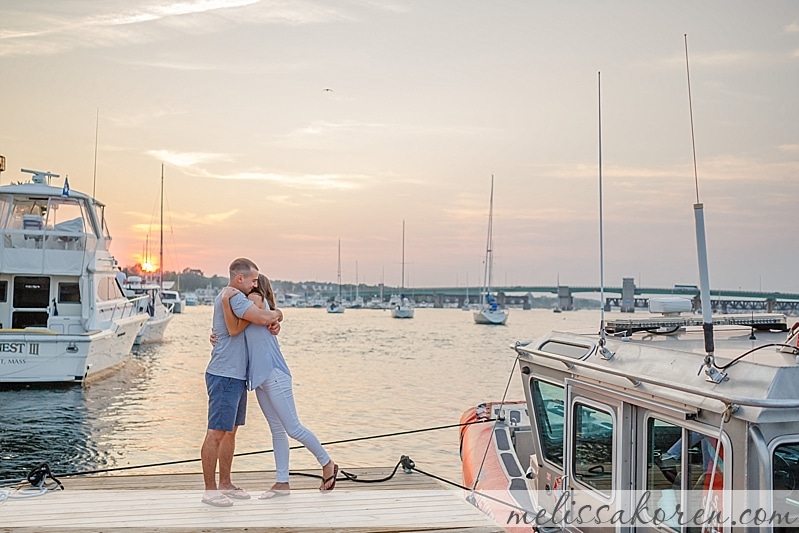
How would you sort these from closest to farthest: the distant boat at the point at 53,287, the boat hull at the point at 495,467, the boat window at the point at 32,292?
the boat hull at the point at 495,467 < the distant boat at the point at 53,287 < the boat window at the point at 32,292

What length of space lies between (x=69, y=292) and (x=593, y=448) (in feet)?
75.1

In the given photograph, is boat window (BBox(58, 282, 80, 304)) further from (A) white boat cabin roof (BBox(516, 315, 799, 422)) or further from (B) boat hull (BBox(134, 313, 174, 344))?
(A) white boat cabin roof (BBox(516, 315, 799, 422))

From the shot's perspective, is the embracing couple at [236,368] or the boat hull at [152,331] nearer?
the embracing couple at [236,368]

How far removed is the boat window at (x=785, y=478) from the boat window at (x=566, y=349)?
1879 millimetres

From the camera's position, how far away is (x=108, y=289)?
1083 inches

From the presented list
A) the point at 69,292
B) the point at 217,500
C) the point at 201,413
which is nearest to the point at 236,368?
the point at 217,500

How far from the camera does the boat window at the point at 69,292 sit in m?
24.6

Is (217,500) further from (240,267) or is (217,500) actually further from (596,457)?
(596,457)

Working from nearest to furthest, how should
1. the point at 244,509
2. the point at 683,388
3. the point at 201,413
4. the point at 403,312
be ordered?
the point at 683,388, the point at 244,509, the point at 201,413, the point at 403,312

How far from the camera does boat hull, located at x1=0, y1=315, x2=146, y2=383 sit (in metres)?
21.1

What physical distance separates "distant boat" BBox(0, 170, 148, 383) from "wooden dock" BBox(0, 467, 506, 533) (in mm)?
16759

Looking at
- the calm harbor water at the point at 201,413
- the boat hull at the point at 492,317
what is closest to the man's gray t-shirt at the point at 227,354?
the calm harbor water at the point at 201,413

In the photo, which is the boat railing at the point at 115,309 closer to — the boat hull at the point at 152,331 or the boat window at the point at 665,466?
the boat hull at the point at 152,331

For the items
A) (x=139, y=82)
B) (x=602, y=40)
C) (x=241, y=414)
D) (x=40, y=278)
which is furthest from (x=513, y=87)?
(x=40, y=278)
